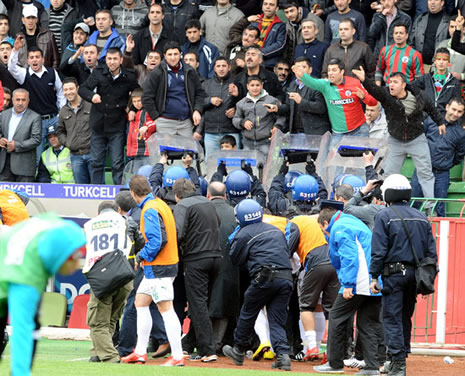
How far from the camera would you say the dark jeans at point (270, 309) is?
421 inches

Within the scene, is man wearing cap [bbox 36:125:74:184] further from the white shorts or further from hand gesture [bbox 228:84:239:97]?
the white shorts

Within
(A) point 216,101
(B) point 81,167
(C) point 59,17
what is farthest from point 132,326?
(C) point 59,17

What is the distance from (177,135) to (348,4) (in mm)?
4140

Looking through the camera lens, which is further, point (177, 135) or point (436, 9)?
point (436, 9)

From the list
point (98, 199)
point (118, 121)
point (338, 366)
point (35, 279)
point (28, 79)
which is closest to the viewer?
point (35, 279)

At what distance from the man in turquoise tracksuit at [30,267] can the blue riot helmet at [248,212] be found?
5.19 meters

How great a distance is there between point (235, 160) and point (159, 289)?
3.78 meters

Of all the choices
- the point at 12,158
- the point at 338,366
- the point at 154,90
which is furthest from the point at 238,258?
the point at 12,158

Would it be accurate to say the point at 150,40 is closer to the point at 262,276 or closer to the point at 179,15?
the point at 179,15

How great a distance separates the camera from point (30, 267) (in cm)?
568

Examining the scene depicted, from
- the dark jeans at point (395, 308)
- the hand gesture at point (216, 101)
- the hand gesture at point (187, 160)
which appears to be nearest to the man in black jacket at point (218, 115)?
the hand gesture at point (216, 101)

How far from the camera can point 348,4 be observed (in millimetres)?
16484

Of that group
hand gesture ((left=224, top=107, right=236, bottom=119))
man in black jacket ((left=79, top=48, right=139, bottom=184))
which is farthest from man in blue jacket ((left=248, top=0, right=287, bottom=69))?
man in black jacket ((left=79, top=48, right=139, bottom=184))

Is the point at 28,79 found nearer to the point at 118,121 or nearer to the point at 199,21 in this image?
the point at 118,121
